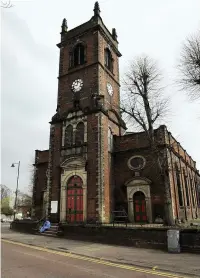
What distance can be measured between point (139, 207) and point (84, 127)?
28.5 ft

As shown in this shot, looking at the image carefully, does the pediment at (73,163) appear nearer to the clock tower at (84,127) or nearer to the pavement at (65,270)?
the clock tower at (84,127)

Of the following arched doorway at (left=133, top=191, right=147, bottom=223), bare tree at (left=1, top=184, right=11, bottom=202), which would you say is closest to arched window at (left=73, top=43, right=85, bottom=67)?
arched doorway at (left=133, top=191, right=147, bottom=223)

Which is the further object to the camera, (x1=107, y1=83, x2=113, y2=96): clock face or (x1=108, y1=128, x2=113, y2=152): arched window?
(x1=107, y1=83, x2=113, y2=96): clock face

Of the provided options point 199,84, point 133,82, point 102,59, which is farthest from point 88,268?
point 102,59

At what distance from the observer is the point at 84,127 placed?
22.9 metres

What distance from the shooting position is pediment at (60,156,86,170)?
859 inches

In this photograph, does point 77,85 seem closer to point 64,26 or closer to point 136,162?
point 64,26

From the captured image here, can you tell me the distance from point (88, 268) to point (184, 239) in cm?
683

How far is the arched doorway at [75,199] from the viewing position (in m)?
21.0

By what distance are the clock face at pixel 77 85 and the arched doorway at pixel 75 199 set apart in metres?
9.05

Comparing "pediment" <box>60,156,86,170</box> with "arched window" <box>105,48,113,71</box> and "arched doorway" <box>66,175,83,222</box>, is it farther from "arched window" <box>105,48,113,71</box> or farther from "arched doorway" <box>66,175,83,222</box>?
"arched window" <box>105,48,113,71</box>

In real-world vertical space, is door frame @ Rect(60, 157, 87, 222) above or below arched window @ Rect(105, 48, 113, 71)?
below

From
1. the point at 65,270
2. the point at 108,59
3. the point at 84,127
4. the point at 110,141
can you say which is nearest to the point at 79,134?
the point at 84,127

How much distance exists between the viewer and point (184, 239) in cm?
1330
